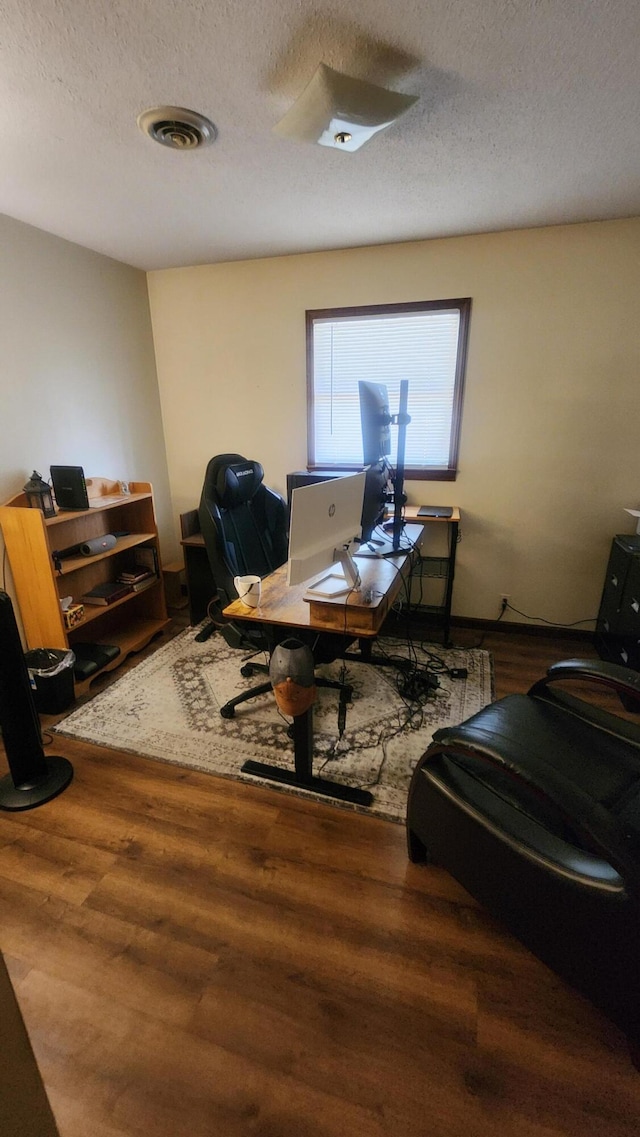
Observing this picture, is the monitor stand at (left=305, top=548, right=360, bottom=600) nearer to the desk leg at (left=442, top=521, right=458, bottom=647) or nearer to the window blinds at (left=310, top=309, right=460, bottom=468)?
the desk leg at (left=442, top=521, right=458, bottom=647)

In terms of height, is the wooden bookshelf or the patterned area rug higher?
the wooden bookshelf

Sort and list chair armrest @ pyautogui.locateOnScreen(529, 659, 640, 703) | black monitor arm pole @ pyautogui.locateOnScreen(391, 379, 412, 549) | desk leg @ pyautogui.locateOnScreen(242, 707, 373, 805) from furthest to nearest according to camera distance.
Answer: black monitor arm pole @ pyautogui.locateOnScreen(391, 379, 412, 549)
desk leg @ pyautogui.locateOnScreen(242, 707, 373, 805)
chair armrest @ pyautogui.locateOnScreen(529, 659, 640, 703)

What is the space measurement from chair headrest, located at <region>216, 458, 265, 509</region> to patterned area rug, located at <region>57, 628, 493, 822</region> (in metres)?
1.08

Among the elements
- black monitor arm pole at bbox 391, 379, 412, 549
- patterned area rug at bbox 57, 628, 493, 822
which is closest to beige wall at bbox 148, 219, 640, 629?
patterned area rug at bbox 57, 628, 493, 822

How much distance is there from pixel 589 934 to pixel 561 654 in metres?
2.13

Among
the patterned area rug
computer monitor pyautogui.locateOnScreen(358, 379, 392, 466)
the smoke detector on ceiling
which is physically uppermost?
the smoke detector on ceiling

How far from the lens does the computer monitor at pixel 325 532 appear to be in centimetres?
154

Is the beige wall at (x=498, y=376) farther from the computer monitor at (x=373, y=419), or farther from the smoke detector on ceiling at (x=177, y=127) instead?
the smoke detector on ceiling at (x=177, y=127)

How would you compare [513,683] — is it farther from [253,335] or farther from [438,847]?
[253,335]

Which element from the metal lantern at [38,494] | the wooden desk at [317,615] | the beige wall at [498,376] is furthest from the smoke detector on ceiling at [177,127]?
the wooden desk at [317,615]

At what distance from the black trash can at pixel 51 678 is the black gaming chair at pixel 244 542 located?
82 cm

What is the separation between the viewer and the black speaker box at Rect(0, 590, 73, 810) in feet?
5.48

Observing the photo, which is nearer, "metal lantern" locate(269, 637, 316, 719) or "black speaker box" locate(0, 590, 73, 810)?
"metal lantern" locate(269, 637, 316, 719)

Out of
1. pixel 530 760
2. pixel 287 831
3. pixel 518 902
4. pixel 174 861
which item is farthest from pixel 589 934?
pixel 174 861
